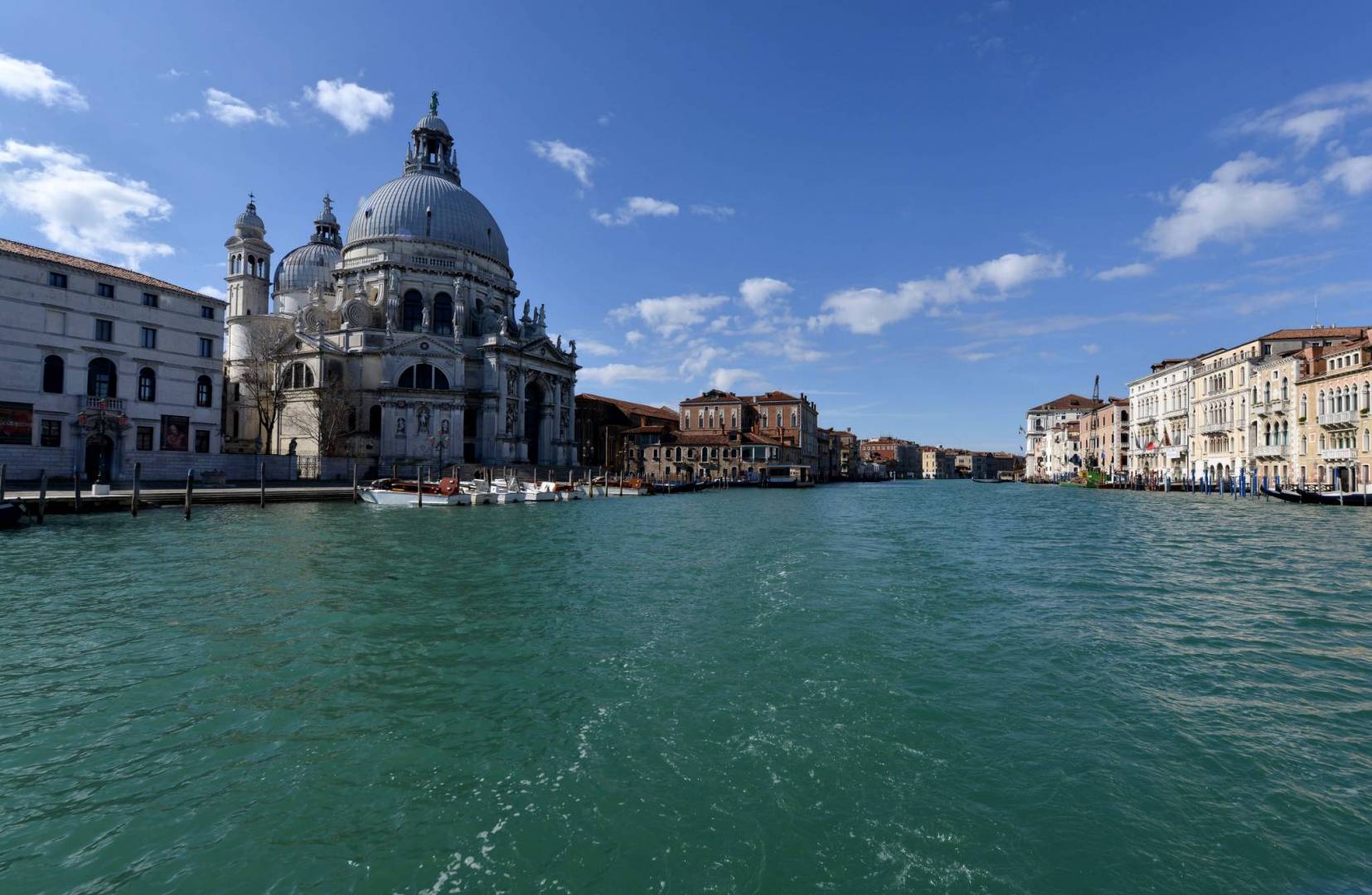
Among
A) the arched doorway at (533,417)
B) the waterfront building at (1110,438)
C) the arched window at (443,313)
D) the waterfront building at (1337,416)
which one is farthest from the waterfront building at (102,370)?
the waterfront building at (1110,438)

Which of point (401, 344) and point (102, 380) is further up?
point (401, 344)

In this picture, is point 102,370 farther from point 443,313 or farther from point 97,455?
point 443,313

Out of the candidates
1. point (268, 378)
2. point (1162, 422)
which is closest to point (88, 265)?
point (268, 378)

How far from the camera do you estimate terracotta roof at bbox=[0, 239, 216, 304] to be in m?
29.0

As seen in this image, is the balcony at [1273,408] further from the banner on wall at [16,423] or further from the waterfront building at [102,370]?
the banner on wall at [16,423]

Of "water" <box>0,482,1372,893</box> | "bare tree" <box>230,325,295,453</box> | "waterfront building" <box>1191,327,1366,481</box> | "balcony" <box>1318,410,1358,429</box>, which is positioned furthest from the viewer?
"bare tree" <box>230,325,295,453</box>

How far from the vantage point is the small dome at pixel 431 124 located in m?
58.6

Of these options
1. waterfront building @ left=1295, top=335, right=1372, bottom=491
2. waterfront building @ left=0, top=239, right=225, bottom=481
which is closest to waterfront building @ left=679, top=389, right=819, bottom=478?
waterfront building @ left=1295, top=335, right=1372, bottom=491

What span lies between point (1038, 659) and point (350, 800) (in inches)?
269

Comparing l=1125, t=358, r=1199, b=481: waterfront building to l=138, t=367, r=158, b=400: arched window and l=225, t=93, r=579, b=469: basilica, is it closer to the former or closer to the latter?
l=225, t=93, r=579, b=469: basilica

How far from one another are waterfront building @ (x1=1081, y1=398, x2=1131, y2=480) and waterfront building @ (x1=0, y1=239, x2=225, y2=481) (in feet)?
253

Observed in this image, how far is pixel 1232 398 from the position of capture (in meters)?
44.6

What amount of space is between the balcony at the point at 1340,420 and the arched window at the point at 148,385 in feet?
197

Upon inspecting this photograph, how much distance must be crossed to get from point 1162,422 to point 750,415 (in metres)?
41.0
